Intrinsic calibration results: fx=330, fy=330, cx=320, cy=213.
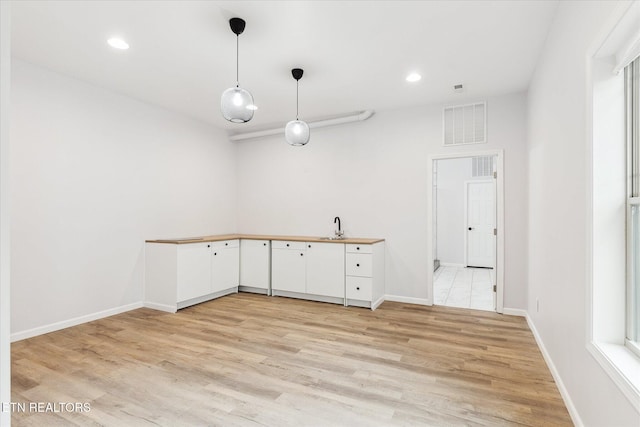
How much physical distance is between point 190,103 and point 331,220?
8.90ft

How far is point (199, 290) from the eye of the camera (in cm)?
469

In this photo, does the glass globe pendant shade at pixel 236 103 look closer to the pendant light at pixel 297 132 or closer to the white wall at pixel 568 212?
the pendant light at pixel 297 132

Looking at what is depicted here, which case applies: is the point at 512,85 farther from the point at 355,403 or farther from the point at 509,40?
the point at 355,403

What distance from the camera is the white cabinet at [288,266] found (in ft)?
16.3

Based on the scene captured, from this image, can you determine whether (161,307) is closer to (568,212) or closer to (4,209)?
(4,209)

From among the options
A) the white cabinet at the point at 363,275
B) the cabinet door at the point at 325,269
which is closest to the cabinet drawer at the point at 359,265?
the white cabinet at the point at 363,275

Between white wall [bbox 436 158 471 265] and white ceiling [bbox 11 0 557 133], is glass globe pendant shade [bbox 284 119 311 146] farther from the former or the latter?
white wall [bbox 436 158 471 265]

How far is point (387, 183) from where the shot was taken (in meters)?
4.94

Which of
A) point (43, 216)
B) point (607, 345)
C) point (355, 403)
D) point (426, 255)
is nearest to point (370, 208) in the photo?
point (426, 255)

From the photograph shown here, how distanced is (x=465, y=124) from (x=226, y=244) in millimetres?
3902

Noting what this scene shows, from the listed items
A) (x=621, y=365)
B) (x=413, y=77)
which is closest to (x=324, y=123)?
(x=413, y=77)

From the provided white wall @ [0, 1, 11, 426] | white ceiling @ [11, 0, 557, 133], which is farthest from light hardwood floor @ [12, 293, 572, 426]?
white ceiling @ [11, 0, 557, 133]

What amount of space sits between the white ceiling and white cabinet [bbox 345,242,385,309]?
208 cm

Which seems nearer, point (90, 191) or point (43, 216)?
point (43, 216)
